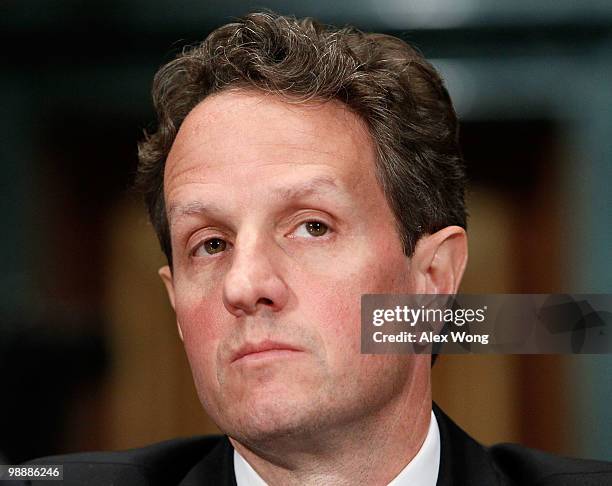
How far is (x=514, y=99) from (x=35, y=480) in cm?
106

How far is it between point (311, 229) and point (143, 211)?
52cm

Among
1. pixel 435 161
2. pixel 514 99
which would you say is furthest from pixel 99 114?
pixel 514 99

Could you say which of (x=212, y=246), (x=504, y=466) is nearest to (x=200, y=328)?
(x=212, y=246)

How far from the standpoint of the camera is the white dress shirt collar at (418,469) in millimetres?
1526

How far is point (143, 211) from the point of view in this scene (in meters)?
1.85

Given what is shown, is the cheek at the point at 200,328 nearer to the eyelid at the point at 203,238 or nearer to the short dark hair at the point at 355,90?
the eyelid at the point at 203,238

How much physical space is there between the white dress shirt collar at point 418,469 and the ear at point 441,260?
0.22 meters

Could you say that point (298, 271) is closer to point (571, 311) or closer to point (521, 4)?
point (571, 311)

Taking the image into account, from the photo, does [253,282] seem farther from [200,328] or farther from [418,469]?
[418,469]

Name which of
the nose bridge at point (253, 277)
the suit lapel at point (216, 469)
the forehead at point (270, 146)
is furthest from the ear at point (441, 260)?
the suit lapel at point (216, 469)

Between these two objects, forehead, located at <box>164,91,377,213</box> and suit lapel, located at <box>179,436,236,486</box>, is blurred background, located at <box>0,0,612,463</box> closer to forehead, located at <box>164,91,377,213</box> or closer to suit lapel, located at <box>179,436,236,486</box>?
suit lapel, located at <box>179,436,236,486</box>

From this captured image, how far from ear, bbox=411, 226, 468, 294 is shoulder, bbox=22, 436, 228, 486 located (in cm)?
43

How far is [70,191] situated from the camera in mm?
1852

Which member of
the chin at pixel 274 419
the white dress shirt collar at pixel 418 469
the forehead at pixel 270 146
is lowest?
the white dress shirt collar at pixel 418 469
